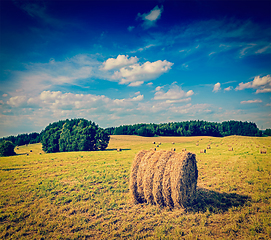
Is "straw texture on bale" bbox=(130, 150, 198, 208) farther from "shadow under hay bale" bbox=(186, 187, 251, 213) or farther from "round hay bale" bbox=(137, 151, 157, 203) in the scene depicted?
"shadow under hay bale" bbox=(186, 187, 251, 213)

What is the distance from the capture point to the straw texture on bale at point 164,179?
7.97 m

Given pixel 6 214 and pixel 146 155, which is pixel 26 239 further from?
pixel 146 155

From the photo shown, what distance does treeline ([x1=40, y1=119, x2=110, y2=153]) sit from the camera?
49719mm

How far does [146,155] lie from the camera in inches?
369

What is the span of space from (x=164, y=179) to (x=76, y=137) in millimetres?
47203

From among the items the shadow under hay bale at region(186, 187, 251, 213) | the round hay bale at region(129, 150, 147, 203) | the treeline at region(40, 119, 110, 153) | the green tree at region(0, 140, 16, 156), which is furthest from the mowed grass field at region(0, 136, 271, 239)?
the green tree at region(0, 140, 16, 156)

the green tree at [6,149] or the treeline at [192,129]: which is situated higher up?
the treeline at [192,129]

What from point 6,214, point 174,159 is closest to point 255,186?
point 174,159

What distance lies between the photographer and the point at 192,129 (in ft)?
340

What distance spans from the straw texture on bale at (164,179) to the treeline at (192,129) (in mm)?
89569

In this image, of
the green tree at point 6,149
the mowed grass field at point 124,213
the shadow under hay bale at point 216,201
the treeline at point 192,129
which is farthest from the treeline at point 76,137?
the treeline at point 192,129

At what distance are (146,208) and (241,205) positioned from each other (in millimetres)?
4429

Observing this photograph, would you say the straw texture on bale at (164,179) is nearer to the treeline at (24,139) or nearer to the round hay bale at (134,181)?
the round hay bale at (134,181)

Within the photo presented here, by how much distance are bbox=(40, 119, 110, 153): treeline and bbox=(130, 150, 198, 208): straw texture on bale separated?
41880mm
